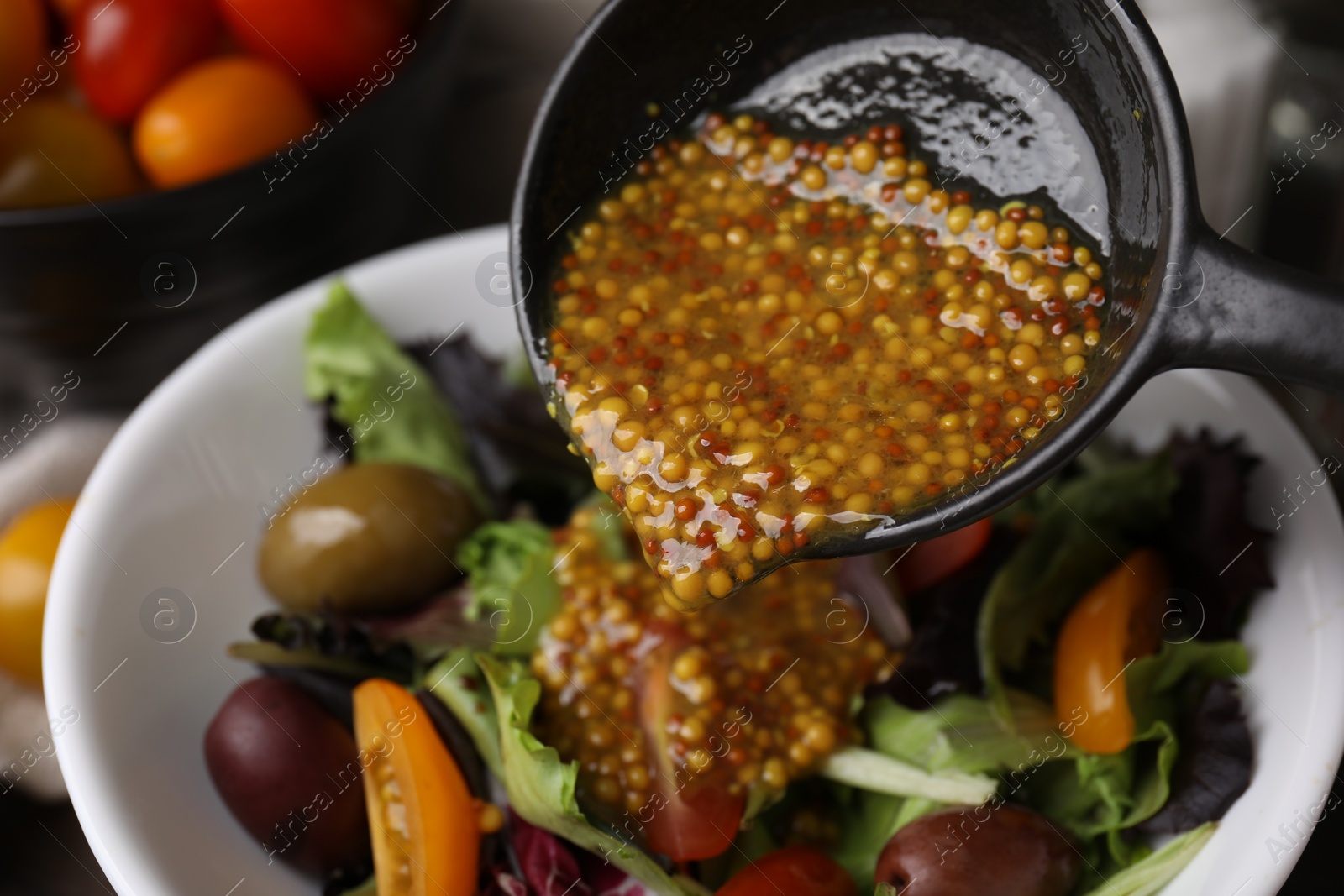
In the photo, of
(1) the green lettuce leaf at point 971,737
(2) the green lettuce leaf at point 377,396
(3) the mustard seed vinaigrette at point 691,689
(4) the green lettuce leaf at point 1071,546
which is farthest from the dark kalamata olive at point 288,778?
(4) the green lettuce leaf at point 1071,546

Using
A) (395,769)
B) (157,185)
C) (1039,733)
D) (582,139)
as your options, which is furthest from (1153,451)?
(157,185)

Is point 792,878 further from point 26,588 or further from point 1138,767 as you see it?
point 26,588

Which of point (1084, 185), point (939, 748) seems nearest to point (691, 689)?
point (939, 748)

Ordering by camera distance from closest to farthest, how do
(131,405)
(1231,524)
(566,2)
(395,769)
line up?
1. (395,769)
2. (1231,524)
3. (131,405)
4. (566,2)

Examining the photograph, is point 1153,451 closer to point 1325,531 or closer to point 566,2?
point 1325,531

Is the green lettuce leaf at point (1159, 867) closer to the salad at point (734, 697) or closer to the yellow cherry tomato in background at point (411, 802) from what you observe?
the salad at point (734, 697)

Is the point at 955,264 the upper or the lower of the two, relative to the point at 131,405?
lower
